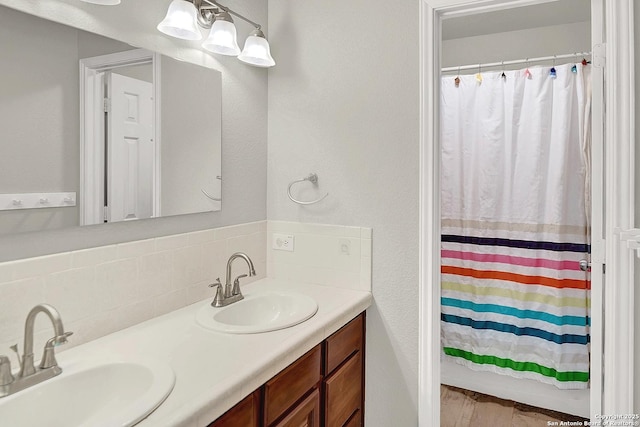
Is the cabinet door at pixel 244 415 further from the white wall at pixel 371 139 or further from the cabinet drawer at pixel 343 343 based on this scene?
the white wall at pixel 371 139

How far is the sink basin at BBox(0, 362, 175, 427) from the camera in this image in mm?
990

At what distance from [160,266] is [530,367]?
7.33 feet

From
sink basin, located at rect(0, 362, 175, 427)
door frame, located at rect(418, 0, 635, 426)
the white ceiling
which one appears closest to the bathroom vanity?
sink basin, located at rect(0, 362, 175, 427)

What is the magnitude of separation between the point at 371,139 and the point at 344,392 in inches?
43.6

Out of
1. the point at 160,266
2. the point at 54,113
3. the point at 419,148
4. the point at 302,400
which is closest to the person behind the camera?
the point at 54,113

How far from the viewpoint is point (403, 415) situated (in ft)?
6.38

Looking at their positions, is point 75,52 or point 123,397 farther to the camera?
point 75,52

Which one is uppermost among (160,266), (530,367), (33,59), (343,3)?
(343,3)

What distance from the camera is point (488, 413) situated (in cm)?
254

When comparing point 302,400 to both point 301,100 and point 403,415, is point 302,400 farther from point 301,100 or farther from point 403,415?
point 301,100

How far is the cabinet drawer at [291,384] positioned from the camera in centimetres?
129

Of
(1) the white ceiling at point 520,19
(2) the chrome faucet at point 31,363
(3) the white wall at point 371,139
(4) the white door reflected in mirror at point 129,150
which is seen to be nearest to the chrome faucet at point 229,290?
(4) the white door reflected in mirror at point 129,150

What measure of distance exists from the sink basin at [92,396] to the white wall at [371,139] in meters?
1.10

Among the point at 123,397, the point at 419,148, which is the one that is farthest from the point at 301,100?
the point at 123,397
